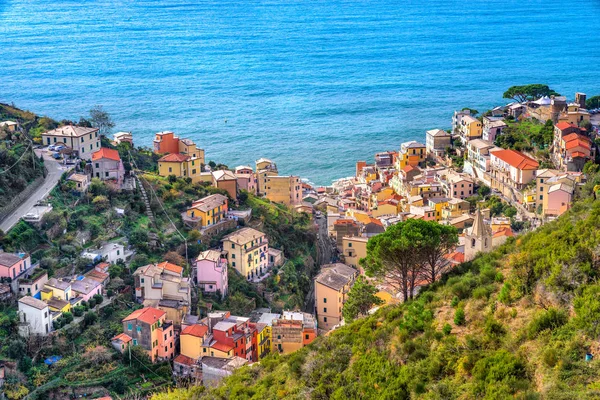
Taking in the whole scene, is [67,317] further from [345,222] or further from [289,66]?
[289,66]

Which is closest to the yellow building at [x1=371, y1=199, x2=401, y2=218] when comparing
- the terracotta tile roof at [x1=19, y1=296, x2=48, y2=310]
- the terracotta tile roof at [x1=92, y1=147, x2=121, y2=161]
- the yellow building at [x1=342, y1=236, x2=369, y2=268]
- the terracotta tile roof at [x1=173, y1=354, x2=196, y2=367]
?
the yellow building at [x1=342, y1=236, x2=369, y2=268]

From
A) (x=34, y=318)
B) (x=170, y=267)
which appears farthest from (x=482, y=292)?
(x=170, y=267)

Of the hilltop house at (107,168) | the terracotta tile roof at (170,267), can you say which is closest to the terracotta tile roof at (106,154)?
the hilltop house at (107,168)

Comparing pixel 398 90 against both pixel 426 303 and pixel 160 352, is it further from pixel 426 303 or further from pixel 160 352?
pixel 426 303

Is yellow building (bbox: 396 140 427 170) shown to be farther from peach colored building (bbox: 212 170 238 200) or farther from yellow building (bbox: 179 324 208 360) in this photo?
yellow building (bbox: 179 324 208 360)

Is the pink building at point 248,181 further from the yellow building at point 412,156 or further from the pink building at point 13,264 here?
the pink building at point 13,264
